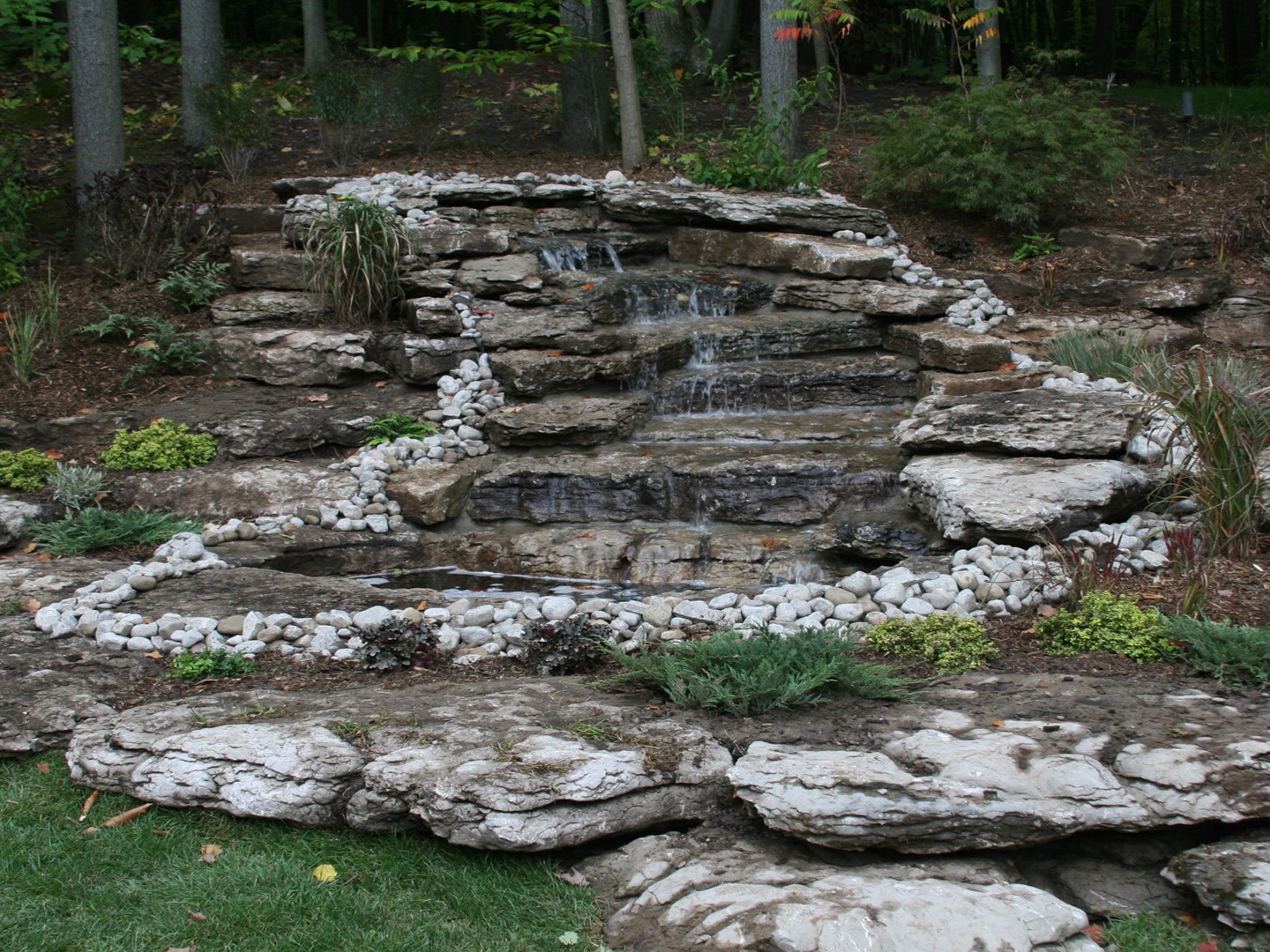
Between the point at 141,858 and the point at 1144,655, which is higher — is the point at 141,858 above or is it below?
below

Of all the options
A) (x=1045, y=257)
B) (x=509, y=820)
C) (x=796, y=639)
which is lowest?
Result: (x=509, y=820)

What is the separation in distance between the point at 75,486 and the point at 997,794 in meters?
5.39

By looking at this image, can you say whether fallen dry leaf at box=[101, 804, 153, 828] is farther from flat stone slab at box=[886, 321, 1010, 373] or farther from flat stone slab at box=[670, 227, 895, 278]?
flat stone slab at box=[670, 227, 895, 278]

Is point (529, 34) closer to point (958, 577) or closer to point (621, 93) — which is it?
point (621, 93)

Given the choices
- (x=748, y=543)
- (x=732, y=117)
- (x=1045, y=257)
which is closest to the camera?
(x=748, y=543)

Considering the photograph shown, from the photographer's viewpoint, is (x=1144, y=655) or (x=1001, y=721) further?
(x=1144, y=655)

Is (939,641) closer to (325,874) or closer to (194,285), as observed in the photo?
(325,874)

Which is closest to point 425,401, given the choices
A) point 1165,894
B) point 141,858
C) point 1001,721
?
point 141,858

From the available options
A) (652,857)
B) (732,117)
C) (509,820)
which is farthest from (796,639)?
(732,117)

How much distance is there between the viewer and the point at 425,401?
294 inches

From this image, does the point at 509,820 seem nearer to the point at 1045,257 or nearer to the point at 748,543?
the point at 748,543

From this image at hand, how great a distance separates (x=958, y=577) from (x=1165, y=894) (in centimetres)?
196

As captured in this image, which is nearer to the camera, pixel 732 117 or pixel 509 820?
pixel 509 820

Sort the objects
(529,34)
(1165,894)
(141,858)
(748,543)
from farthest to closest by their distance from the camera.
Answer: (529,34), (748,543), (141,858), (1165,894)
